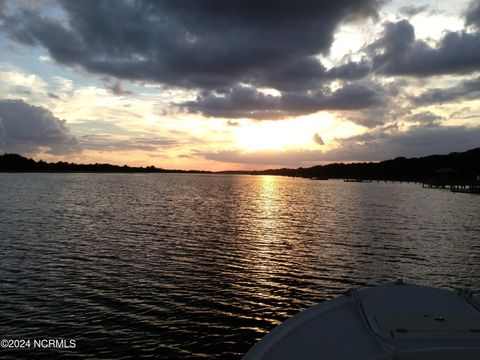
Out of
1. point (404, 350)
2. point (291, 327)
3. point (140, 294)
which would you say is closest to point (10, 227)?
point (140, 294)

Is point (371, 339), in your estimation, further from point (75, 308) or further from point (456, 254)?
point (456, 254)

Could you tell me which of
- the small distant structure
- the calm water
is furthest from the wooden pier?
the calm water

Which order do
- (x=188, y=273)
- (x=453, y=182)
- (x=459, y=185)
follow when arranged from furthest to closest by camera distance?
(x=459, y=185)
(x=453, y=182)
(x=188, y=273)

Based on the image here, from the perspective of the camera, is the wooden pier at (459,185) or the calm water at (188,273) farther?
the wooden pier at (459,185)

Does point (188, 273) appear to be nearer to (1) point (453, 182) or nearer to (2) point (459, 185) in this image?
(1) point (453, 182)

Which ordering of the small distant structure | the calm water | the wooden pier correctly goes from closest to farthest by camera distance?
the calm water, the wooden pier, the small distant structure

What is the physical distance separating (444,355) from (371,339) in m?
1.39

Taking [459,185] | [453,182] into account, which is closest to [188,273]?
[453,182]

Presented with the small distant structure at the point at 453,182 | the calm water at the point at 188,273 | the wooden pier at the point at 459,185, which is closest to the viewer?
the calm water at the point at 188,273

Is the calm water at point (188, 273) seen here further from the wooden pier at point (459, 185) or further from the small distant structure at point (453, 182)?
the small distant structure at point (453, 182)

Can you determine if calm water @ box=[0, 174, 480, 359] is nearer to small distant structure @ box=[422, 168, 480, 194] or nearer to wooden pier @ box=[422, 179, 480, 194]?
wooden pier @ box=[422, 179, 480, 194]

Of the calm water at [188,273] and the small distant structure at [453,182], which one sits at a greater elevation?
the small distant structure at [453,182]

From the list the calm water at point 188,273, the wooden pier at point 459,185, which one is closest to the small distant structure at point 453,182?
the wooden pier at point 459,185

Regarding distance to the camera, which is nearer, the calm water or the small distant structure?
the calm water
